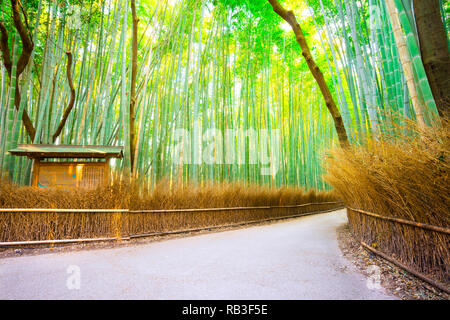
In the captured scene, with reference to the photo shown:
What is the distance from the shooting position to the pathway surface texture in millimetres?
1534

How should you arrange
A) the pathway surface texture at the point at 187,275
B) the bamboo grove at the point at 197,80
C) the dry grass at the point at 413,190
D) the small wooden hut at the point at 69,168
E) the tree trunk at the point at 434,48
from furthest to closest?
the small wooden hut at the point at 69,168 → the bamboo grove at the point at 197,80 → the tree trunk at the point at 434,48 → the pathway surface texture at the point at 187,275 → the dry grass at the point at 413,190

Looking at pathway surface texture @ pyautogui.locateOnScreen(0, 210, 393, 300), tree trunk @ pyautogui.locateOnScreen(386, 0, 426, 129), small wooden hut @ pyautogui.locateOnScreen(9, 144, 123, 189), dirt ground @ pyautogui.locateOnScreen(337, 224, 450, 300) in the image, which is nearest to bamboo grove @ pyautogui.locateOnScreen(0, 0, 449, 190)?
tree trunk @ pyautogui.locateOnScreen(386, 0, 426, 129)

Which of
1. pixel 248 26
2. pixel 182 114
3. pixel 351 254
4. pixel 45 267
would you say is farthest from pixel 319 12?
pixel 45 267

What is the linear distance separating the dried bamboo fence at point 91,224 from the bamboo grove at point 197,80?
2.99ft

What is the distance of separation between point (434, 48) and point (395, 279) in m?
1.59

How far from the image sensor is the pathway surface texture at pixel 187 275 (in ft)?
5.03

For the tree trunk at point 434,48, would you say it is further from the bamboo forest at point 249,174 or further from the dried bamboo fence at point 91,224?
the dried bamboo fence at point 91,224

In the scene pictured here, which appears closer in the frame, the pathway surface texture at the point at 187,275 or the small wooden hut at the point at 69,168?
the pathway surface texture at the point at 187,275

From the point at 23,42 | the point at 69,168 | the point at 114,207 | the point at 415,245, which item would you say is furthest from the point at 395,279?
the point at 23,42

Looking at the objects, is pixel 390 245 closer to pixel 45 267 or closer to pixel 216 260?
pixel 216 260

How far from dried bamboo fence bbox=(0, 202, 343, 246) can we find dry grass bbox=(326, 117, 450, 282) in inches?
114

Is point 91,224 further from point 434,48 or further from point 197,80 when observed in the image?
point 434,48

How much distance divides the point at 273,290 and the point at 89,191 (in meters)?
2.74

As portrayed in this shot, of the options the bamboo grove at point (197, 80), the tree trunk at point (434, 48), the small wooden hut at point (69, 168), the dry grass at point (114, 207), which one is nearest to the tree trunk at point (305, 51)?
the bamboo grove at point (197, 80)
